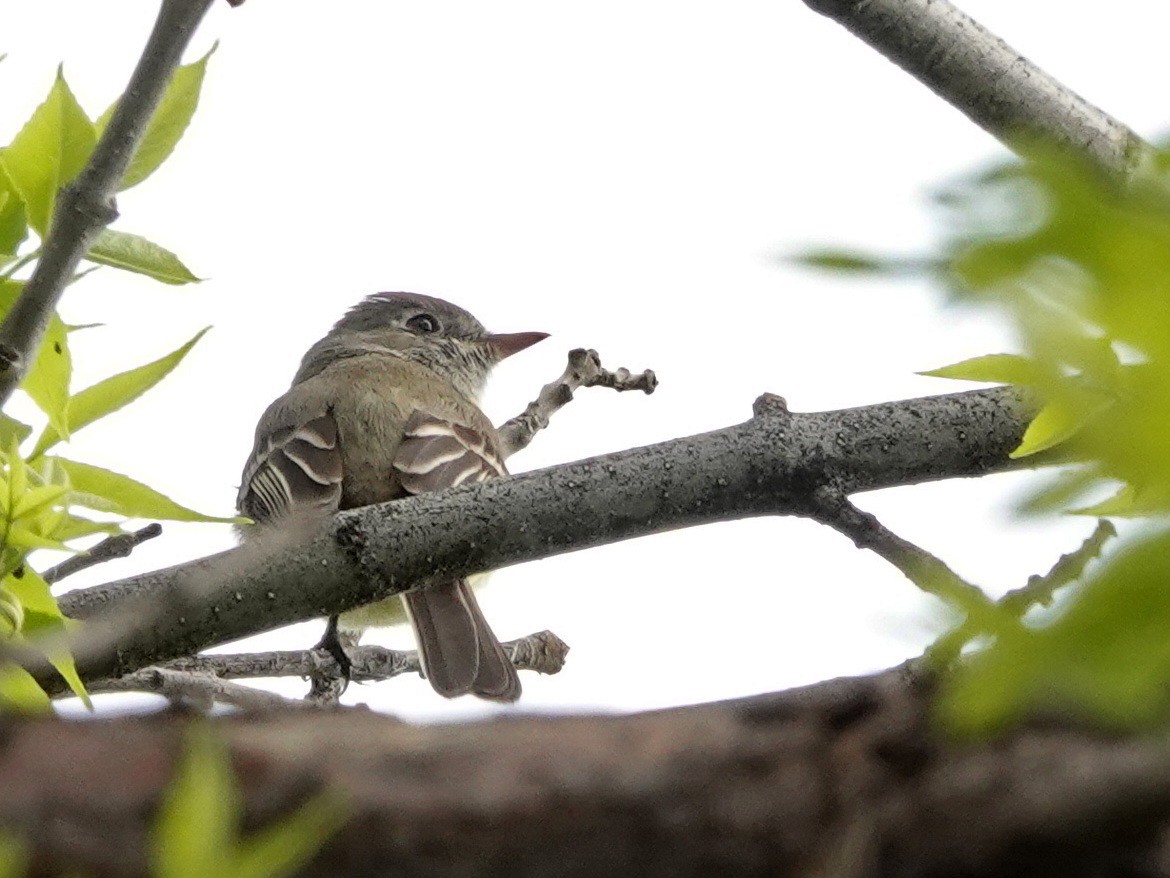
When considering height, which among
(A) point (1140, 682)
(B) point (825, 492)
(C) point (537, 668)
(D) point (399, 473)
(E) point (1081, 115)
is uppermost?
A: (D) point (399, 473)

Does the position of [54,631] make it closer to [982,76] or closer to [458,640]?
[982,76]

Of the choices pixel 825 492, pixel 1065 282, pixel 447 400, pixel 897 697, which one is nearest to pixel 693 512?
pixel 825 492

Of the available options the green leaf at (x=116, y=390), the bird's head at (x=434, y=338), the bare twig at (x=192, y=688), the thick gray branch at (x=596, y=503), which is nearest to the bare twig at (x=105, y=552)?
the thick gray branch at (x=596, y=503)

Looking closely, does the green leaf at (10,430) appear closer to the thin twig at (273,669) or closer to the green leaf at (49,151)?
the green leaf at (49,151)

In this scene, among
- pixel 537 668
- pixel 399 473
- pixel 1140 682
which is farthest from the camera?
pixel 399 473

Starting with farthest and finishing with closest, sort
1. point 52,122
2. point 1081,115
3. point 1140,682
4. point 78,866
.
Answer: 1. point 1081,115
2. point 52,122
3. point 78,866
4. point 1140,682

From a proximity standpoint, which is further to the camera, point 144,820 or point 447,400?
point 447,400

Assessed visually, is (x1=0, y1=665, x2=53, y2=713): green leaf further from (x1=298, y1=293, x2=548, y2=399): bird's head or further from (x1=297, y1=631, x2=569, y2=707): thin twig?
(x1=298, y1=293, x2=548, y2=399): bird's head

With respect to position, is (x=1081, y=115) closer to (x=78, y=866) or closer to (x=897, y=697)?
(x=897, y=697)
